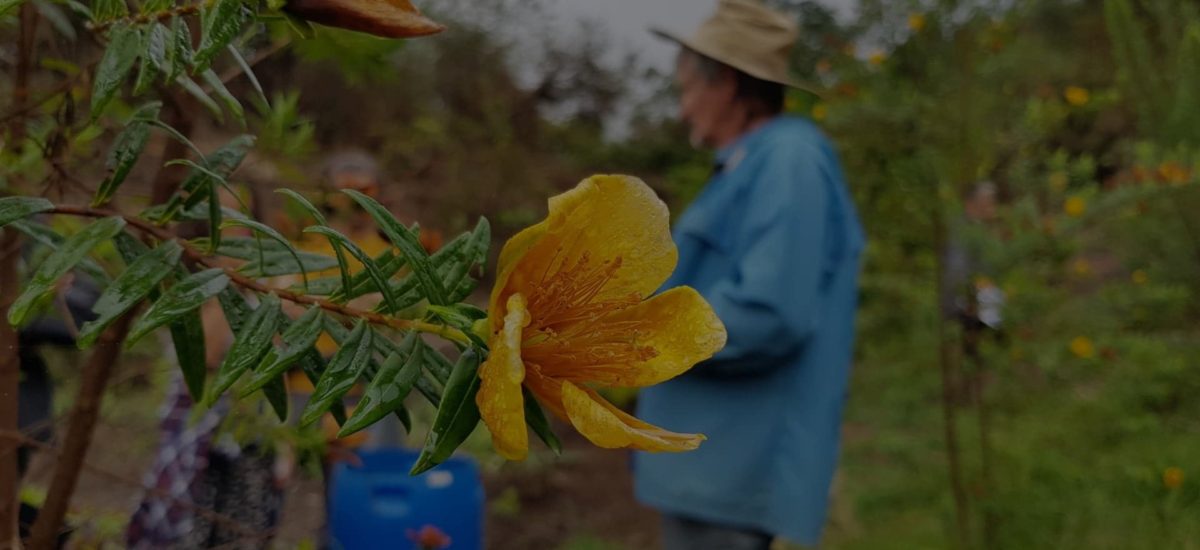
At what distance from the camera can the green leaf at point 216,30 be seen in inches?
23.4

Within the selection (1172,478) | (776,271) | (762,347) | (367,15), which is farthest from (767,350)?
(1172,478)

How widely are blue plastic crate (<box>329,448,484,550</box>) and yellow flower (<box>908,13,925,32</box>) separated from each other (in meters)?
1.85

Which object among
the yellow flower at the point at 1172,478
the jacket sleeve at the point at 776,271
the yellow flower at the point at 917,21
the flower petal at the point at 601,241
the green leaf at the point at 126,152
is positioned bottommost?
the yellow flower at the point at 1172,478

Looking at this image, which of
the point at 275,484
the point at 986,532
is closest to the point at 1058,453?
the point at 986,532

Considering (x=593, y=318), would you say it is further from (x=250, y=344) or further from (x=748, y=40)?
(x=748, y=40)

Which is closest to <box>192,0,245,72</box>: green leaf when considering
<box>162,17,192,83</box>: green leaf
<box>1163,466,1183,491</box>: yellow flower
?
<box>162,17,192,83</box>: green leaf

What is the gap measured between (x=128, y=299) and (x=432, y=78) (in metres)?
6.90

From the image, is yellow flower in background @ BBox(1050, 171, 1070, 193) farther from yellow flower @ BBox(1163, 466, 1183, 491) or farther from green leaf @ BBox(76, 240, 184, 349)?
green leaf @ BBox(76, 240, 184, 349)

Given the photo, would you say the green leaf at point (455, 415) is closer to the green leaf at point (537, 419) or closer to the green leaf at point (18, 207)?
the green leaf at point (537, 419)

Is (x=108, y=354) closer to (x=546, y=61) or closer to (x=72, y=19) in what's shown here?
(x=72, y=19)

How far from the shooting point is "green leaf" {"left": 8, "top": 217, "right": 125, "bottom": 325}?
25.3 inches

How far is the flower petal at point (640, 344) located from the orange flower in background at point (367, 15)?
208mm

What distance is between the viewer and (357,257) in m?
0.64

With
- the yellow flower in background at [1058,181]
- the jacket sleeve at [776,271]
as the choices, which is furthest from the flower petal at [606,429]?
the yellow flower in background at [1058,181]
